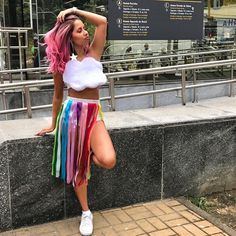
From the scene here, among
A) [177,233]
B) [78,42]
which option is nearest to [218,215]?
[177,233]

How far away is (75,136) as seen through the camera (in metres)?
3.49

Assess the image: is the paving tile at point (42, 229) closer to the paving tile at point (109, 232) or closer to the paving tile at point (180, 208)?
the paving tile at point (109, 232)

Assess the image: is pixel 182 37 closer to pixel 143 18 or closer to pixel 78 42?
pixel 143 18

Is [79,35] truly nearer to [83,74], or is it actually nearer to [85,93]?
[83,74]

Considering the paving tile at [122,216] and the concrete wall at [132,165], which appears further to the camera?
the paving tile at [122,216]

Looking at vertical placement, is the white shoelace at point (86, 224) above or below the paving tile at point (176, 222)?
above

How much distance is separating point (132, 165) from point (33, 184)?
96cm

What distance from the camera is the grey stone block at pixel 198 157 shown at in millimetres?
4371

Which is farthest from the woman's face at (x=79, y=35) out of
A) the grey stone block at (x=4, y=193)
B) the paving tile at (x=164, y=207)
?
the paving tile at (x=164, y=207)

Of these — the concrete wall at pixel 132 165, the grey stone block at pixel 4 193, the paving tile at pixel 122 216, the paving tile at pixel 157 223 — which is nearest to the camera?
the grey stone block at pixel 4 193

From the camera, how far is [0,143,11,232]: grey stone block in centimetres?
362

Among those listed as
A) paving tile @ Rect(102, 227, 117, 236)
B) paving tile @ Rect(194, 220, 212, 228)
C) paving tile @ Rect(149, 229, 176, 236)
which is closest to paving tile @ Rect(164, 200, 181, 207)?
paving tile @ Rect(194, 220, 212, 228)

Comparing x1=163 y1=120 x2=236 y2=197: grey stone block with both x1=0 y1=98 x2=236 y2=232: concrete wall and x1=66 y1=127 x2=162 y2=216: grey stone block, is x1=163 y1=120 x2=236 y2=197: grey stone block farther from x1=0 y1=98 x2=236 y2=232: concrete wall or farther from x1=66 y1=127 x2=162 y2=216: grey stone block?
x1=66 y1=127 x2=162 y2=216: grey stone block

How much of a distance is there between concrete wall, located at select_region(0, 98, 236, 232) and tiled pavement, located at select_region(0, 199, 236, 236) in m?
0.09
